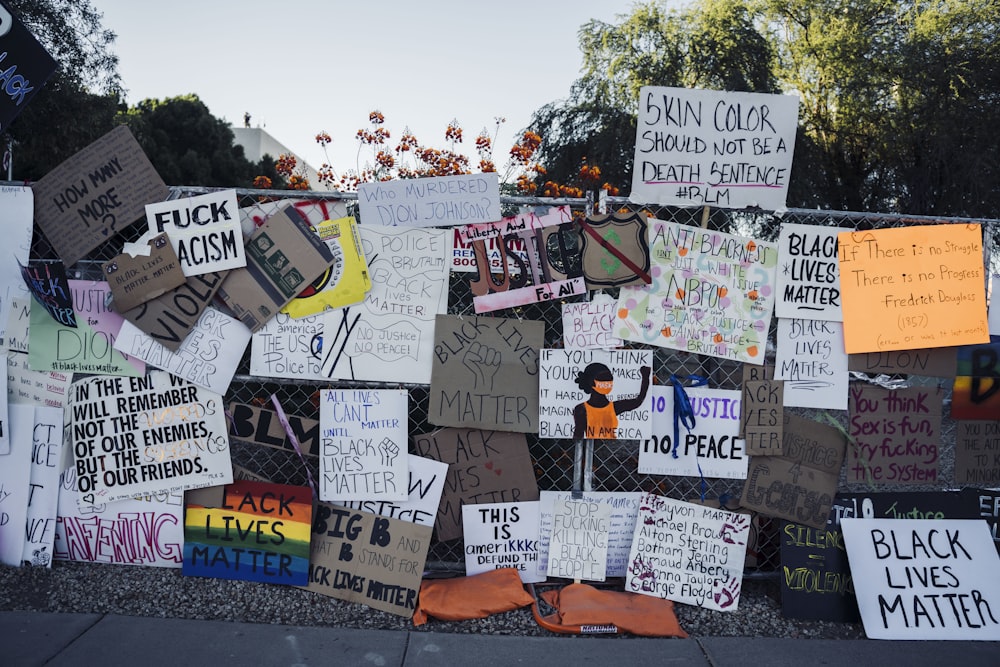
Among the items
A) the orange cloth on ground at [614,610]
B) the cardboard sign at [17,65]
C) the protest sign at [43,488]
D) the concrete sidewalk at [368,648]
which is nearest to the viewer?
the concrete sidewalk at [368,648]

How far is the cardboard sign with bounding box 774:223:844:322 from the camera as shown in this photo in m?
4.13

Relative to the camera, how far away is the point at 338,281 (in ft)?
13.5

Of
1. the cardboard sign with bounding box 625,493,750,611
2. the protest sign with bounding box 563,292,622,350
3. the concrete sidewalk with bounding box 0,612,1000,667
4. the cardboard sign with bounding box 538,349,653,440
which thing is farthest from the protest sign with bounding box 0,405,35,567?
the cardboard sign with bounding box 625,493,750,611

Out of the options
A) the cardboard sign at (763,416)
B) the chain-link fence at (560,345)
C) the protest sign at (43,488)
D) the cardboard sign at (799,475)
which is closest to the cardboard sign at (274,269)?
the chain-link fence at (560,345)

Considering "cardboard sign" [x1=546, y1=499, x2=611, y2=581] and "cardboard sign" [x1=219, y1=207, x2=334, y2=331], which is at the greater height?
"cardboard sign" [x1=219, y1=207, x2=334, y2=331]

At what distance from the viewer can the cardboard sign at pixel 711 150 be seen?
410cm

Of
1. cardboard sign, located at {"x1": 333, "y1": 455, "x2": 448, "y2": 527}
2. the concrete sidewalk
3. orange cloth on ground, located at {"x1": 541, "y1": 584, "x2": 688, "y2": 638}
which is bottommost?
the concrete sidewalk

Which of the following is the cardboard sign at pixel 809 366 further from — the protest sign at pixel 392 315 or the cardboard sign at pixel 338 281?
the cardboard sign at pixel 338 281

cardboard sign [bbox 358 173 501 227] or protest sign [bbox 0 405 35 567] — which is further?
protest sign [bbox 0 405 35 567]

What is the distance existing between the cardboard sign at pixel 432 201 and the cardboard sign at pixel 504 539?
1.58 m

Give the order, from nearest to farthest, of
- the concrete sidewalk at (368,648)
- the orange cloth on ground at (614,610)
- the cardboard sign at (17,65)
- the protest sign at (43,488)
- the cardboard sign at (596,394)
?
the concrete sidewalk at (368,648) < the orange cloth on ground at (614,610) < the cardboard sign at (17,65) < the cardboard sign at (596,394) < the protest sign at (43,488)

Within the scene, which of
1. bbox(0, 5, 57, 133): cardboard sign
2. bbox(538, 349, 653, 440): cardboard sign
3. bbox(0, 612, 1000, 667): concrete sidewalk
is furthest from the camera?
bbox(538, 349, 653, 440): cardboard sign

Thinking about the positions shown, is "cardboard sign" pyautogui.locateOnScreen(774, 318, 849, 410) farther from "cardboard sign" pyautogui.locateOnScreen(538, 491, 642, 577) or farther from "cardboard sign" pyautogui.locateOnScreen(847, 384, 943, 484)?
"cardboard sign" pyautogui.locateOnScreen(538, 491, 642, 577)

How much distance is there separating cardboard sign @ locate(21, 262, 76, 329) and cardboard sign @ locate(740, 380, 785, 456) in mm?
3715
